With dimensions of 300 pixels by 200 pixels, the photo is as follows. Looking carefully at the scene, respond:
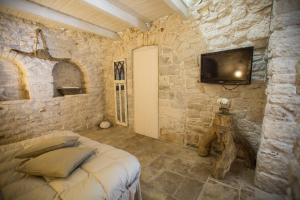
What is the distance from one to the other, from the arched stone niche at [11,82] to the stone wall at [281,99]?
13.4 ft

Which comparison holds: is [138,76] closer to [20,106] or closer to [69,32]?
[69,32]

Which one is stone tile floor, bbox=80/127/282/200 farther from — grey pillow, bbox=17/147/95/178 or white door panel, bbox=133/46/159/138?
grey pillow, bbox=17/147/95/178

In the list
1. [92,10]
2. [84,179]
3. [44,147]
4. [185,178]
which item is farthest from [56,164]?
[92,10]

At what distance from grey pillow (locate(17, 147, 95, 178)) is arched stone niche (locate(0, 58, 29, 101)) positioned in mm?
2508

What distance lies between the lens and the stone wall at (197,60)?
1928mm

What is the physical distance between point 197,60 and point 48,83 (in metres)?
3.15

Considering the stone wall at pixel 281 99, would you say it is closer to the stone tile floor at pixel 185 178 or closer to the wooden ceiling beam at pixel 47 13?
the stone tile floor at pixel 185 178

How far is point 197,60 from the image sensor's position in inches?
96.0

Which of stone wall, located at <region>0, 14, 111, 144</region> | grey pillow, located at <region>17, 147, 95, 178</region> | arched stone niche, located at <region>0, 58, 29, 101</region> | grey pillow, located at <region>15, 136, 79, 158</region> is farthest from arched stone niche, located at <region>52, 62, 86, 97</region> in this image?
grey pillow, located at <region>17, 147, 95, 178</region>

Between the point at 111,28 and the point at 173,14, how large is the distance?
153 centimetres

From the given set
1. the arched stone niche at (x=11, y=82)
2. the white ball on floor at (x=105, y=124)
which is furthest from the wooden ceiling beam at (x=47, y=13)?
the white ball on floor at (x=105, y=124)

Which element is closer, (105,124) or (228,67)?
(228,67)

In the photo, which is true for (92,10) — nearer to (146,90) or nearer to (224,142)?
(146,90)

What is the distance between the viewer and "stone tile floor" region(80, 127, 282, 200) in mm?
1562
